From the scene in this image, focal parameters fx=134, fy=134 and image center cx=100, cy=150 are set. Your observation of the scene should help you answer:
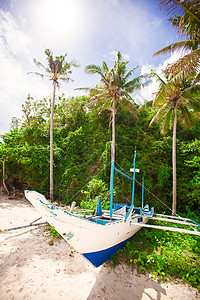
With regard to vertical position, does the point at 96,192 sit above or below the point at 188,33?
below

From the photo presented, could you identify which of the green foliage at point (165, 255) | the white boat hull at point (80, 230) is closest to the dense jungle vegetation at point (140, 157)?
the green foliage at point (165, 255)

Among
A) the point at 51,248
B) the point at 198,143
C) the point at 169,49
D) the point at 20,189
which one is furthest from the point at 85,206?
the point at 169,49

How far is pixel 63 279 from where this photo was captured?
386cm

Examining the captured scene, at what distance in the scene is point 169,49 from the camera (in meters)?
6.48

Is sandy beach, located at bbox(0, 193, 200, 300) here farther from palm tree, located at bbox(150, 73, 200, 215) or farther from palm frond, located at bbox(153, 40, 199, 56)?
palm frond, located at bbox(153, 40, 199, 56)

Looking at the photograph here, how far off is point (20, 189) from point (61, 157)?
438cm

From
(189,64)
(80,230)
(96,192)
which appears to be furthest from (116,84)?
(80,230)

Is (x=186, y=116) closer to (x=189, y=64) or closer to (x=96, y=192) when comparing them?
(x=189, y=64)

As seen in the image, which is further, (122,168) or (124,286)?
(122,168)

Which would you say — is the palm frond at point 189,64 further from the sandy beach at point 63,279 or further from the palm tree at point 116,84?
the sandy beach at point 63,279

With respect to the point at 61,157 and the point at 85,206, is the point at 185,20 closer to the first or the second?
the point at 85,206

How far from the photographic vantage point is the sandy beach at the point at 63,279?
3463mm

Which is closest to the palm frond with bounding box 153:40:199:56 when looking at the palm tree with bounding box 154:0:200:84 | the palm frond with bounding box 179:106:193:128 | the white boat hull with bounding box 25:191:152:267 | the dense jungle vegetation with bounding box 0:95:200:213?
the palm tree with bounding box 154:0:200:84

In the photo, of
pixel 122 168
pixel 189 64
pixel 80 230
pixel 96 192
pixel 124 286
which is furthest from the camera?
pixel 122 168
